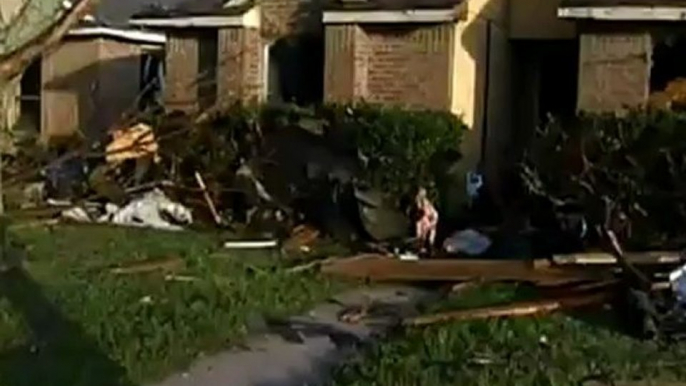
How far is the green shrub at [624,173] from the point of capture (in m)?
15.1

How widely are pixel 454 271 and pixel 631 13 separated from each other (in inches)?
212

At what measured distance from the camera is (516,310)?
11195 millimetres

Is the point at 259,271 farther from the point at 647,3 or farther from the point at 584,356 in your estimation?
the point at 647,3

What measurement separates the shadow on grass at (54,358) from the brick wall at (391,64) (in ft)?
29.4

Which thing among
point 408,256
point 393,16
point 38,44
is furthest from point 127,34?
point 38,44

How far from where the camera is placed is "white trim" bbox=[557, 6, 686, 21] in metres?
16.8

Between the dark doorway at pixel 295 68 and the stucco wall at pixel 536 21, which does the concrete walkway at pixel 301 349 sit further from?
the dark doorway at pixel 295 68

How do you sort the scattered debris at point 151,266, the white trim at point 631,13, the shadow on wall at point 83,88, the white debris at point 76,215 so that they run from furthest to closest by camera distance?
1. the shadow on wall at point 83,88
2. the white debris at point 76,215
3. the white trim at point 631,13
4. the scattered debris at point 151,266

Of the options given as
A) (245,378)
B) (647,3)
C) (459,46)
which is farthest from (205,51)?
(245,378)

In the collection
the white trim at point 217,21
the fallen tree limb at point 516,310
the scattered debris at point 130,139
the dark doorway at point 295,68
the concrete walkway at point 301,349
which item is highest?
the white trim at point 217,21

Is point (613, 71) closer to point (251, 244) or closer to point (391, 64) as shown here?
point (391, 64)

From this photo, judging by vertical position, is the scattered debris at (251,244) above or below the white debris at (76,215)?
below

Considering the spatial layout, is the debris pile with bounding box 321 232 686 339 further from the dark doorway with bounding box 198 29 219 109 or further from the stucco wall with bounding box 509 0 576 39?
the dark doorway with bounding box 198 29 219 109

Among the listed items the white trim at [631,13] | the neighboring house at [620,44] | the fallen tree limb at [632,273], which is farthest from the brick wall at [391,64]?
the fallen tree limb at [632,273]
